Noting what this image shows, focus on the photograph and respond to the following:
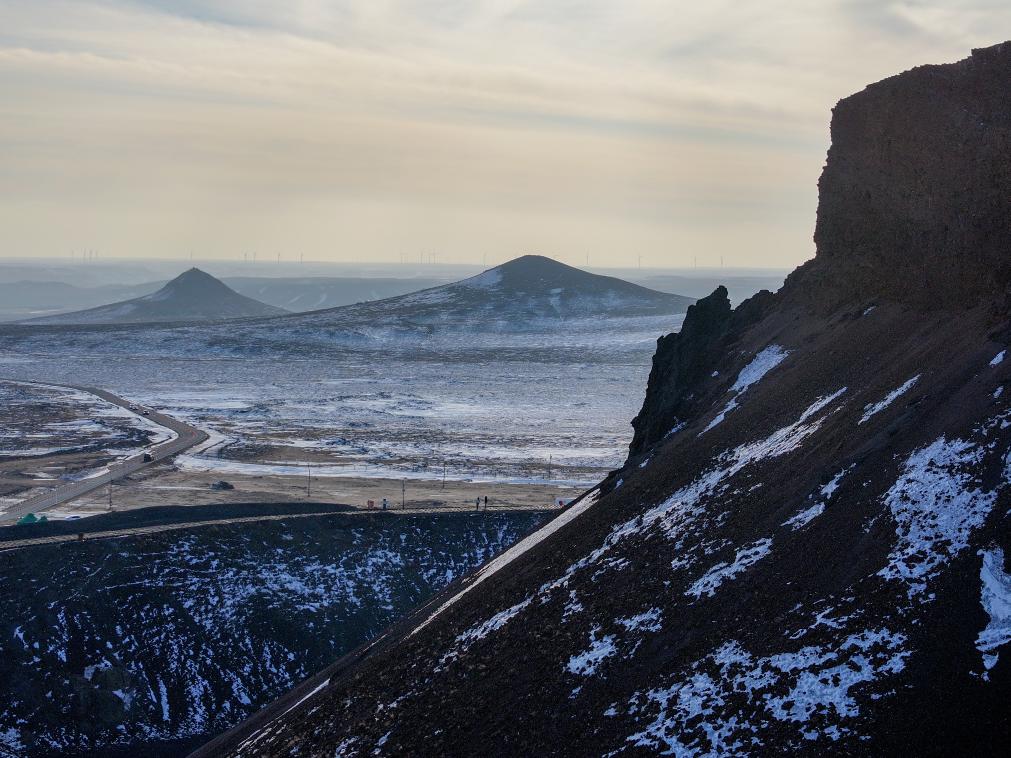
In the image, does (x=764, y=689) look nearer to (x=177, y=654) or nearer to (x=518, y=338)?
(x=177, y=654)

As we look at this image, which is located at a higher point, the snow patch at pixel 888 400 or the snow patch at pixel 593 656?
the snow patch at pixel 888 400

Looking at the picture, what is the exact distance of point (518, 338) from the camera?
579 ft

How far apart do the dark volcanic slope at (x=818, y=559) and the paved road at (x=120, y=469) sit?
102ft

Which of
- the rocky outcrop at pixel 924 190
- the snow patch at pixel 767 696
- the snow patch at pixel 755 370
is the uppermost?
the rocky outcrop at pixel 924 190

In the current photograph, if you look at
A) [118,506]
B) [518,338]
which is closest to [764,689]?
[118,506]

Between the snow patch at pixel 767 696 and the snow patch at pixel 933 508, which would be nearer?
the snow patch at pixel 767 696

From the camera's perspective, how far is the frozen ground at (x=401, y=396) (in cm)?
8106

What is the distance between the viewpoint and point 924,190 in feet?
112

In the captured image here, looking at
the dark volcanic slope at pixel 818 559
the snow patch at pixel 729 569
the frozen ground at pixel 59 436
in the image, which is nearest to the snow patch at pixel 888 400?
the dark volcanic slope at pixel 818 559

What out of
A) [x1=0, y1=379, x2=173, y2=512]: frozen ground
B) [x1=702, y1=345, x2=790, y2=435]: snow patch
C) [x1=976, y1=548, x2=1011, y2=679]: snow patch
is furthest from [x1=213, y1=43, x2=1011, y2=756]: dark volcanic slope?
[x1=0, y1=379, x2=173, y2=512]: frozen ground

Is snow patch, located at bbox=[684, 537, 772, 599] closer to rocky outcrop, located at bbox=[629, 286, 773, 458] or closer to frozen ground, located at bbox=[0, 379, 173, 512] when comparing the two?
rocky outcrop, located at bbox=[629, 286, 773, 458]

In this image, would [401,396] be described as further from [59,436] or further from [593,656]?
[593,656]

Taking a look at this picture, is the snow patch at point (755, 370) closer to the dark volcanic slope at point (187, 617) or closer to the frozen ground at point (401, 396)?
the dark volcanic slope at point (187, 617)

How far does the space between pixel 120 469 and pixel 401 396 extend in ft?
160
